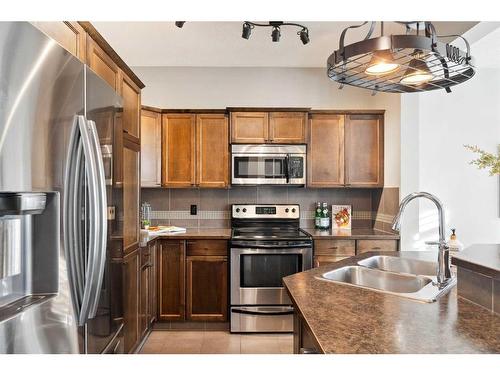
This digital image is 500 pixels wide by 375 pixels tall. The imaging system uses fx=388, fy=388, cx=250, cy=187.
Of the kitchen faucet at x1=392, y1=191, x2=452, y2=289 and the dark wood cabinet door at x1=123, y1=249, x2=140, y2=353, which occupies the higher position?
the kitchen faucet at x1=392, y1=191, x2=452, y2=289

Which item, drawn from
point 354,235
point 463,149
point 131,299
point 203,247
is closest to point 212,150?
point 203,247

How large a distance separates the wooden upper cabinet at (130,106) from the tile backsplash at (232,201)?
51.5 inches

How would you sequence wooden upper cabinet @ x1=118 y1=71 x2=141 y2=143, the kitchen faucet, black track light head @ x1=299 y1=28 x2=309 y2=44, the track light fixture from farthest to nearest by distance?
black track light head @ x1=299 y1=28 x2=309 y2=44, the track light fixture, wooden upper cabinet @ x1=118 y1=71 x2=141 y2=143, the kitchen faucet

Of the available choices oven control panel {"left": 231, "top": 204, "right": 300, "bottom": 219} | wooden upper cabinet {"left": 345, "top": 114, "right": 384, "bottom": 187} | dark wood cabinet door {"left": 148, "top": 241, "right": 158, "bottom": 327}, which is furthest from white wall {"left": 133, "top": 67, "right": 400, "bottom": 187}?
dark wood cabinet door {"left": 148, "top": 241, "right": 158, "bottom": 327}

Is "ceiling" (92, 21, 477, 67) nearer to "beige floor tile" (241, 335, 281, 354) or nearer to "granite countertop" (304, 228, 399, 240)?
"granite countertop" (304, 228, 399, 240)

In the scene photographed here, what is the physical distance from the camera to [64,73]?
3.91 ft

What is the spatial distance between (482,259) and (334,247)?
2.17 m

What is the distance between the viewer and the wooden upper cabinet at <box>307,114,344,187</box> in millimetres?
3867

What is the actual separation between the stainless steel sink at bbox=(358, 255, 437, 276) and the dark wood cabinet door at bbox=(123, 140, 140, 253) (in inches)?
57.1

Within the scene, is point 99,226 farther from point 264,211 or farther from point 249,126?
point 264,211

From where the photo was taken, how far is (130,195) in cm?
264
